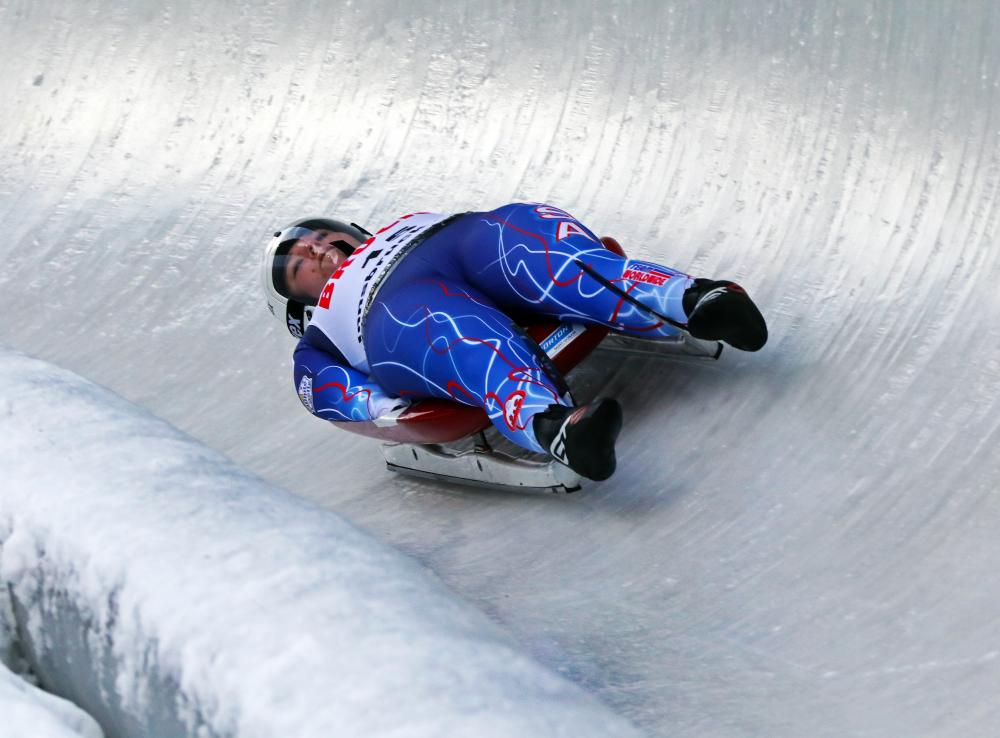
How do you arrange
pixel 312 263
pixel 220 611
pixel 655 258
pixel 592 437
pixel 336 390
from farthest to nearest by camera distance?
pixel 655 258 < pixel 312 263 < pixel 336 390 < pixel 592 437 < pixel 220 611

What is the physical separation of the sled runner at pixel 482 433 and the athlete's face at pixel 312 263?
18.8 inches

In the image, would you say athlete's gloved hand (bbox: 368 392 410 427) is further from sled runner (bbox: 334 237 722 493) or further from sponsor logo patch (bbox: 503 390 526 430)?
sponsor logo patch (bbox: 503 390 526 430)

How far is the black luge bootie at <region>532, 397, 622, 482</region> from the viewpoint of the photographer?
221 cm

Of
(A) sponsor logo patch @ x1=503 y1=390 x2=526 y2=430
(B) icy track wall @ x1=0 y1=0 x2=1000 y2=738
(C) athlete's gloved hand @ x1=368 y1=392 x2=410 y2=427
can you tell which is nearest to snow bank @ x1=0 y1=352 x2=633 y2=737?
(B) icy track wall @ x1=0 y1=0 x2=1000 y2=738

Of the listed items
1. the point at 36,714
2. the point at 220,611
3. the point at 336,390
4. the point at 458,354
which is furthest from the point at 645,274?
the point at 36,714

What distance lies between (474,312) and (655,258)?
819 mm

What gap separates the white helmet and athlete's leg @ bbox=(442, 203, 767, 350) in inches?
16.6

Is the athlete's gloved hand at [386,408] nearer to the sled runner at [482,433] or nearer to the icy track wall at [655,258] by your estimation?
the sled runner at [482,433]

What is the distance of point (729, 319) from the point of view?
252 cm

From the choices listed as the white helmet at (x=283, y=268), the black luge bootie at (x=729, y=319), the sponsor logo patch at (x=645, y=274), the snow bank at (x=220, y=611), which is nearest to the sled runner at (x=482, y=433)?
the sponsor logo patch at (x=645, y=274)

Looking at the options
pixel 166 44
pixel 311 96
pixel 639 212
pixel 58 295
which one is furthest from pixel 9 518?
pixel 166 44

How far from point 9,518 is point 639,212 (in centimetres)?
204

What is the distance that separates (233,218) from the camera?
4203mm

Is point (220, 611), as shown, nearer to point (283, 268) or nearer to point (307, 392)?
point (307, 392)
